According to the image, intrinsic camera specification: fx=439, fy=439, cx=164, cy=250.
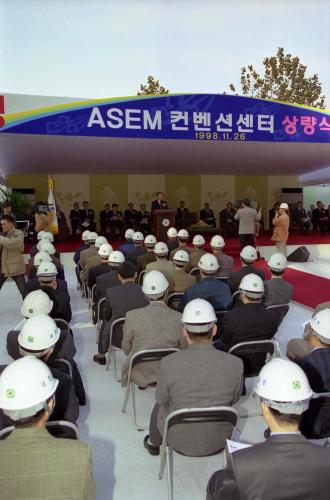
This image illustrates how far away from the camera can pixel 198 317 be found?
2.94 metres

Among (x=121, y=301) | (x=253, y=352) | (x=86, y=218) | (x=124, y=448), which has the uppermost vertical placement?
(x=86, y=218)

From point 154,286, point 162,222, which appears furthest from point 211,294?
point 162,222

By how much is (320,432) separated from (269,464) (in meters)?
1.23

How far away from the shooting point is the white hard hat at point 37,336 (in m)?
2.75

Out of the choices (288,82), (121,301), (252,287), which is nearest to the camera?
(252,287)

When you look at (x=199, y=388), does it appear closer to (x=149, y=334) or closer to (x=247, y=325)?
(x=149, y=334)

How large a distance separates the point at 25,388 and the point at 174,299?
3505 millimetres

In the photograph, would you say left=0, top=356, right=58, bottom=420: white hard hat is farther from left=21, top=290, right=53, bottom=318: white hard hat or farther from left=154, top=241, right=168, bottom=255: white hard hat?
left=154, top=241, right=168, bottom=255: white hard hat

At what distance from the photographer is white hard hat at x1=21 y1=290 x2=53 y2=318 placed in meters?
3.82

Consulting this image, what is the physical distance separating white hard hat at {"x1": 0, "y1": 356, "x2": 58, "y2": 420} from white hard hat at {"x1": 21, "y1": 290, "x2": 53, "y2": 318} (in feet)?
6.41

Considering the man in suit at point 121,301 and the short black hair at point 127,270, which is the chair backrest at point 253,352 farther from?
the short black hair at point 127,270

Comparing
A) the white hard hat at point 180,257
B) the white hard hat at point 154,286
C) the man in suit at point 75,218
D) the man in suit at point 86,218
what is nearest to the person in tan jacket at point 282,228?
the white hard hat at point 180,257

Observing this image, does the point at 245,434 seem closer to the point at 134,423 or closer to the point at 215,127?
the point at 134,423

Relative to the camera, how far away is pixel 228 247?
1403 centimetres
